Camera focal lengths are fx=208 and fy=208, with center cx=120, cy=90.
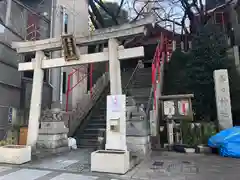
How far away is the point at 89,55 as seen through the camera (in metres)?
7.27

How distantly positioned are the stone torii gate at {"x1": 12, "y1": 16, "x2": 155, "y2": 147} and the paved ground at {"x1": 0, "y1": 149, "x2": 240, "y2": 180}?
1.64 m

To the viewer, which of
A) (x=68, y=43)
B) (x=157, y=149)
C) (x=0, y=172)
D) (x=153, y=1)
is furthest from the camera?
(x=153, y=1)

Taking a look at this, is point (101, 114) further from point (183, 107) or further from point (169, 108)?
point (183, 107)

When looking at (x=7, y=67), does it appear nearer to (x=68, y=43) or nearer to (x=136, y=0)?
(x=68, y=43)

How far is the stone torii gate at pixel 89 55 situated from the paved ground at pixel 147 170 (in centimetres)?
164

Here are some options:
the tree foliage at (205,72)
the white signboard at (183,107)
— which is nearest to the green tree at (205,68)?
the tree foliage at (205,72)

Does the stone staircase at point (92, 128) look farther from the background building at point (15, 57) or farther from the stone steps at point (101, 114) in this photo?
the background building at point (15, 57)

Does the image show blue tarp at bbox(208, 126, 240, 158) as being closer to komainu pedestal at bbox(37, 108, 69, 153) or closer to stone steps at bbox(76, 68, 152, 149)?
stone steps at bbox(76, 68, 152, 149)

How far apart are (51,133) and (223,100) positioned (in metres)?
7.39

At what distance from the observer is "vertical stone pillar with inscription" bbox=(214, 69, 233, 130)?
8787 millimetres

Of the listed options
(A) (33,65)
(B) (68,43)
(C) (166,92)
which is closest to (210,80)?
(C) (166,92)

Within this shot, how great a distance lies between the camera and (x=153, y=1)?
16.8 m

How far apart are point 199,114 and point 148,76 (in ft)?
14.3

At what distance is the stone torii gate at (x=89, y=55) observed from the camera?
6.59 metres
